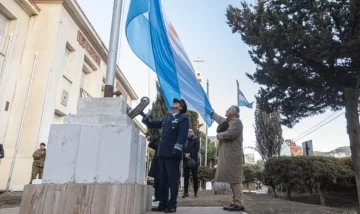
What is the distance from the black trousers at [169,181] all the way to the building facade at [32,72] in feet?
27.0

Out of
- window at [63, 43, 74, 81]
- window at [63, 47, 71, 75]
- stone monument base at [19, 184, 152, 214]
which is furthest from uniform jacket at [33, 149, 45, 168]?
stone monument base at [19, 184, 152, 214]

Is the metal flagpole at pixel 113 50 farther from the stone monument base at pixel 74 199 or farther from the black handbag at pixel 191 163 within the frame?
the black handbag at pixel 191 163

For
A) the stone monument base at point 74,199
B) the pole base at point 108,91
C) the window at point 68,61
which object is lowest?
the stone monument base at point 74,199

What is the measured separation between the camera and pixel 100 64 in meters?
17.7

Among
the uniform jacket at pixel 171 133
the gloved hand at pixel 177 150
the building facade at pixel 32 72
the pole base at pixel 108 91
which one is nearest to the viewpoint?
the pole base at pixel 108 91

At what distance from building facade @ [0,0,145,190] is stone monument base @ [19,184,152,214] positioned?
8433 millimetres

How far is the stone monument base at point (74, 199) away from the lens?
10.5ft

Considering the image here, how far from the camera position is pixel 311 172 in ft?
31.6

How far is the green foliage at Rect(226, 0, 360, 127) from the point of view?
9.35 m

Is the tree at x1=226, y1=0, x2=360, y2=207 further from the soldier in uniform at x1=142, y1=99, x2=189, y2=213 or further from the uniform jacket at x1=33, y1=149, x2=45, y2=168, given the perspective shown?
the uniform jacket at x1=33, y1=149, x2=45, y2=168

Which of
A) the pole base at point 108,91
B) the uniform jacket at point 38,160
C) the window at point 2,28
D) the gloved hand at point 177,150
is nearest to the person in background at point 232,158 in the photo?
the gloved hand at point 177,150

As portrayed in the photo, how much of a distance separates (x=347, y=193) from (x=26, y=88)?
1413 cm

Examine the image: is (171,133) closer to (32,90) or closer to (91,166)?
(91,166)

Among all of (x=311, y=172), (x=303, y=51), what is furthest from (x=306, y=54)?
(x=311, y=172)
